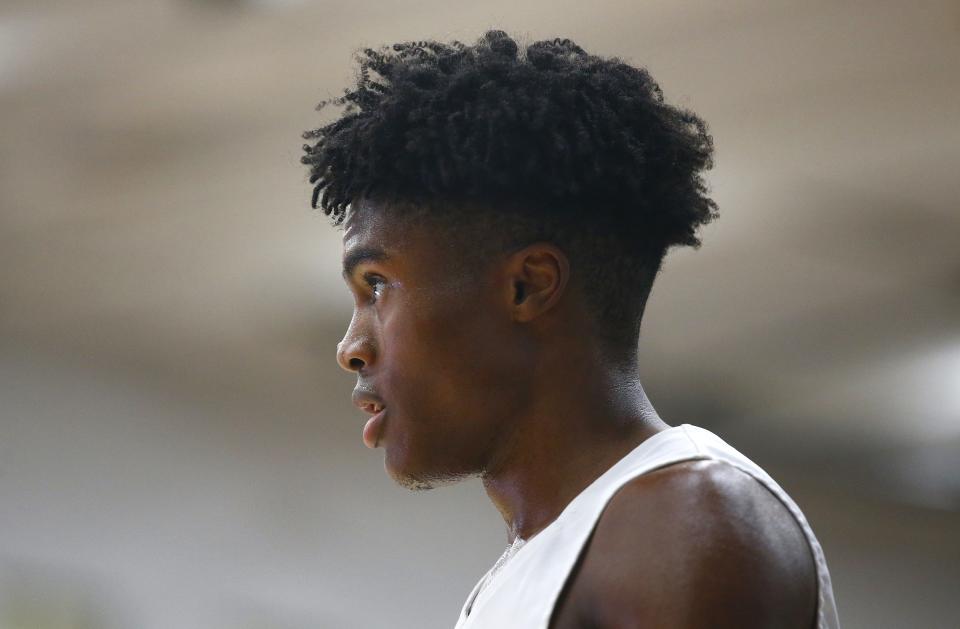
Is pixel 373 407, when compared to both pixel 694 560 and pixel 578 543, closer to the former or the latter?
pixel 578 543

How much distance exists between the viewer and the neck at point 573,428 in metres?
1.05

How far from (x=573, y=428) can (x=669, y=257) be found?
298cm

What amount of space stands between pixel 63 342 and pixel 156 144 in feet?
6.04

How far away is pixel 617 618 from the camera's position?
855mm

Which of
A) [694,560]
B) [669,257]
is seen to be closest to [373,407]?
[694,560]

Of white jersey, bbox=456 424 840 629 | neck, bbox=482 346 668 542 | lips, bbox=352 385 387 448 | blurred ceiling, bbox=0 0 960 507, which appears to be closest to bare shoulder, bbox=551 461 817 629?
white jersey, bbox=456 424 840 629

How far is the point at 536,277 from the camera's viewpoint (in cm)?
107

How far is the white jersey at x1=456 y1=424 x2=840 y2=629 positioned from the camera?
3.02 ft

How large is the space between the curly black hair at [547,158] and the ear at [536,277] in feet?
0.04

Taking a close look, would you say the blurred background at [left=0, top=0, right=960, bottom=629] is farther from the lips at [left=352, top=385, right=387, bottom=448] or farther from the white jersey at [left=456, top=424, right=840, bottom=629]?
the white jersey at [left=456, top=424, right=840, bottom=629]

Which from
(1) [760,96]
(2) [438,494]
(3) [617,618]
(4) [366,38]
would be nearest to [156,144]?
(4) [366,38]

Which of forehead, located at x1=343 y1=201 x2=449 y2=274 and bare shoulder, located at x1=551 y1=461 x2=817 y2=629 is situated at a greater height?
forehead, located at x1=343 y1=201 x2=449 y2=274

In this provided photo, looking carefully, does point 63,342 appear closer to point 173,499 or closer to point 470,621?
point 173,499

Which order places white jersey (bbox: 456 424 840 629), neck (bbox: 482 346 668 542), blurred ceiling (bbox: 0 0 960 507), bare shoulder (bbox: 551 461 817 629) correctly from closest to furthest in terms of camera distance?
1. bare shoulder (bbox: 551 461 817 629)
2. white jersey (bbox: 456 424 840 629)
3. neck (bbox: 482 346 668 542)
4. blurred ceiling (bbox: 0 0 960 507)
